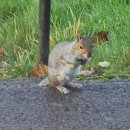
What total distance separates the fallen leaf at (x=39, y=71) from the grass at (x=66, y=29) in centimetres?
9

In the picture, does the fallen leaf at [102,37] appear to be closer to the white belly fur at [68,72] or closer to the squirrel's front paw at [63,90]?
the squirrel's front paw at [63,90]

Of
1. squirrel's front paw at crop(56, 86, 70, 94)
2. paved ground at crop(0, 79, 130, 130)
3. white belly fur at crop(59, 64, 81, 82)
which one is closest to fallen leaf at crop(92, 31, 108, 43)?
paved ground at crop(0, 79, 130, 130)

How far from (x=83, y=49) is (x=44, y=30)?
3.73 feet

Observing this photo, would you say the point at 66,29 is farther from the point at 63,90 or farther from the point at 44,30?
the point at 63,90

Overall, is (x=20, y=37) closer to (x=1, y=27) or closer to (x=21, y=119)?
(x=1, y=27)

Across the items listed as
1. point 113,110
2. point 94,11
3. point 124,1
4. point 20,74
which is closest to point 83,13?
point 94,11

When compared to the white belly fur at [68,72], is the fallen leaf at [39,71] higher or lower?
lower

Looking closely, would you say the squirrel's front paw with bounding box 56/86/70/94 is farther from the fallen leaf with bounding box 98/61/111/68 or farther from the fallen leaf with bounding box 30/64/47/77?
the fallen leaf with bounding box 98/61/111/68

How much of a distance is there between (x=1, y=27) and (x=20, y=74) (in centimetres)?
120

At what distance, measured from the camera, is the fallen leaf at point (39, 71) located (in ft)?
18.2

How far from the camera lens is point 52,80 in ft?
16.0

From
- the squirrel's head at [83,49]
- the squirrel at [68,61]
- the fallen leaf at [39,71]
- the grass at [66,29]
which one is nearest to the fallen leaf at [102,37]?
the grass at [66,29]

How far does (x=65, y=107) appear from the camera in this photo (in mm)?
4598

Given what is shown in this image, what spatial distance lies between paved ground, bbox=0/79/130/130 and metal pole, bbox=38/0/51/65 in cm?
42
